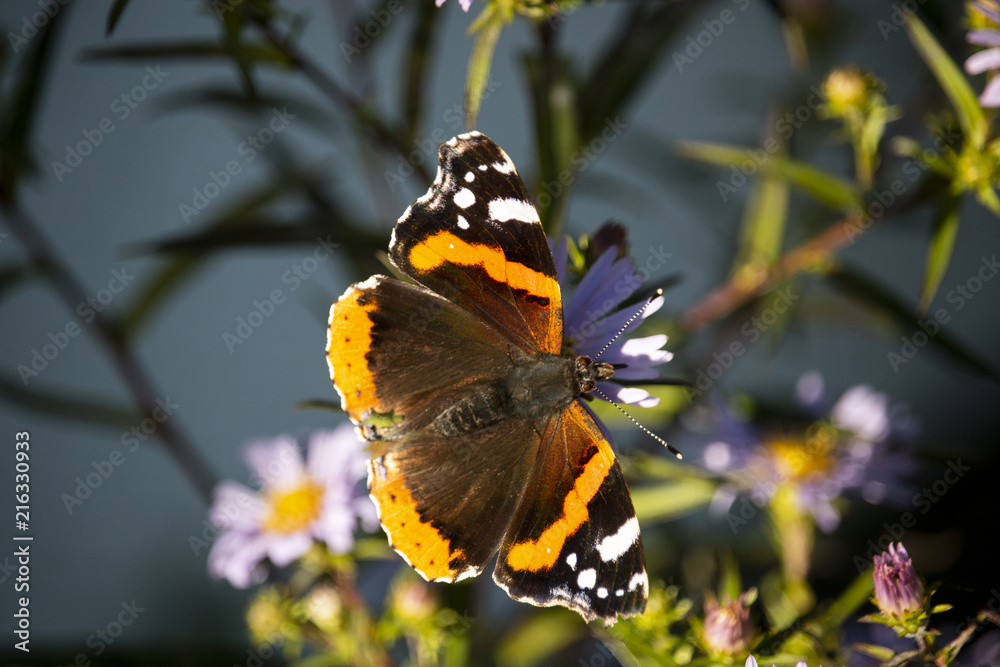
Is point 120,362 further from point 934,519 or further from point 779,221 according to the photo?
point 934,519

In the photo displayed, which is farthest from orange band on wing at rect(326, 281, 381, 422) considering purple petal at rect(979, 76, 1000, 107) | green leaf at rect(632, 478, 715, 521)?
purple petal at rect(979, 76, 1000, 107)

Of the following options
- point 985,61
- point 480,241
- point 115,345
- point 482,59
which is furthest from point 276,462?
point 985,61

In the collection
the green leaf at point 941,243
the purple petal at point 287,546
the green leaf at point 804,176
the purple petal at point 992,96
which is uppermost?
the purple petal at point 992,96

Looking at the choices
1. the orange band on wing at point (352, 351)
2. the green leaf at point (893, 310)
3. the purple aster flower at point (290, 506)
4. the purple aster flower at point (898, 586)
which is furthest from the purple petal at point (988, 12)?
the purple aster flower at point (290, 506)

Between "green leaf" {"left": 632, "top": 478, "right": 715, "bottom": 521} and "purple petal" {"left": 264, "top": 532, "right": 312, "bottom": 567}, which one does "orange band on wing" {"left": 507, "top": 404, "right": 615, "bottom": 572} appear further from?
"purple petal" {"left": 264, "top": 532, "right": 312, "bottom": 567}

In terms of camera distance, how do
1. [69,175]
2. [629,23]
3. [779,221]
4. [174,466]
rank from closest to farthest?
[629,23], [779,221], [69,175], [174,466]

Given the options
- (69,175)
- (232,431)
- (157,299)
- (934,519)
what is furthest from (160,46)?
(934,519)

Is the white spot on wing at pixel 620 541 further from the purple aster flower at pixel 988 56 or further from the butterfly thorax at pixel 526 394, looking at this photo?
the purple aster flower at pixel 988 56
